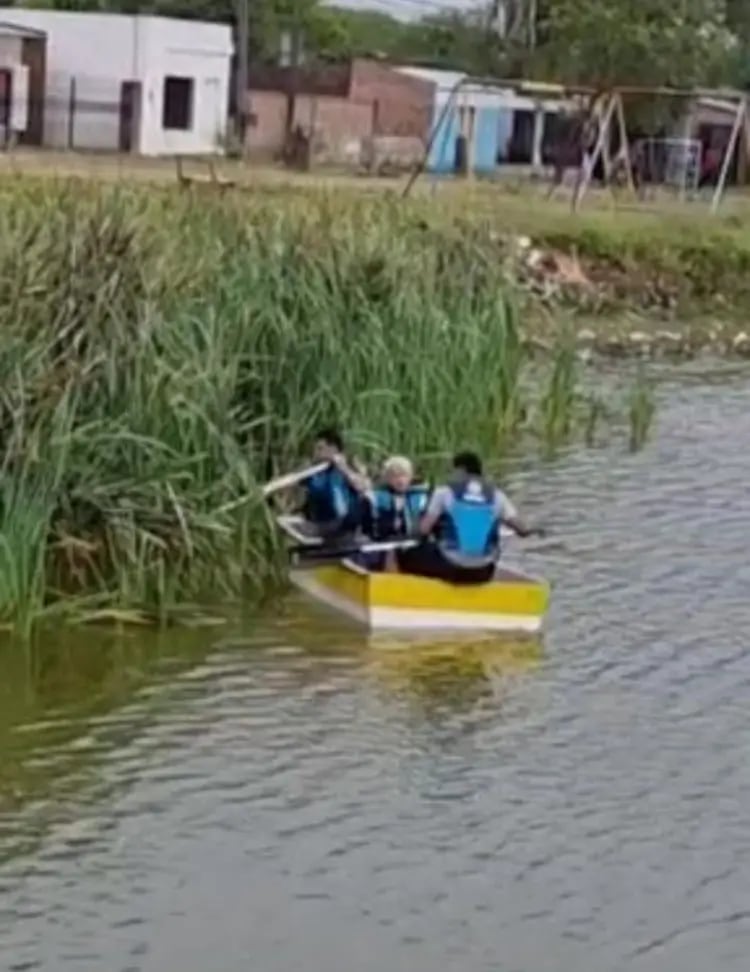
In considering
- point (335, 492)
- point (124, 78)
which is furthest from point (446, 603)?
point (124, 78)

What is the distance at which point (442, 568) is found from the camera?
1995 cm

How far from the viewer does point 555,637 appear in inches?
800

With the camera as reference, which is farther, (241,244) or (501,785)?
(241,244)

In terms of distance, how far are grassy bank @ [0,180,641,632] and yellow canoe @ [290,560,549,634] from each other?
1.29m

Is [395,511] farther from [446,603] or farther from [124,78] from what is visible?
[124,78]

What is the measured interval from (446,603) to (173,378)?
2.67 metres

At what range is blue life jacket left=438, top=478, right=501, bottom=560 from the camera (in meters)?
19.9

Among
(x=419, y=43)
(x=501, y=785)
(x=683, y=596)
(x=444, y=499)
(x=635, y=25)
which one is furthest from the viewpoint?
(x=419, y=43)

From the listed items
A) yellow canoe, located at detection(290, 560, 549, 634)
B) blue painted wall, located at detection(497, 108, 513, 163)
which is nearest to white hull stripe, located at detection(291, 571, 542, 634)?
yellow canoe, located at detection(290, 560, 549, 634)

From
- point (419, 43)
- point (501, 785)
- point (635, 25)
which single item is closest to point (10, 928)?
point (501, 785)

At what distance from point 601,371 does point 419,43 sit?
193ft

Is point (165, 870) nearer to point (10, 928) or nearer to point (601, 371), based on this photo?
A: point (10, 928)

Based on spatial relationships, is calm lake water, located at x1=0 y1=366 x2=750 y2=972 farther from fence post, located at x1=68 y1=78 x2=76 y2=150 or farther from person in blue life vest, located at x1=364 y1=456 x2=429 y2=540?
fence post, located at x1=68 y1=78 x2=76 y2=150

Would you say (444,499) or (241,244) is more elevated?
(241,244)
